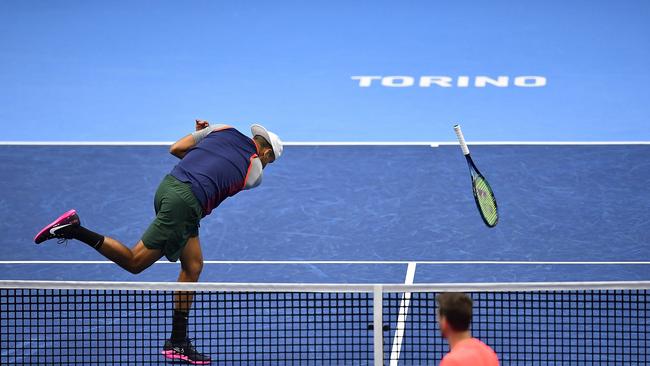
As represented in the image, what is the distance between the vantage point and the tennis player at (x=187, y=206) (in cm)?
844

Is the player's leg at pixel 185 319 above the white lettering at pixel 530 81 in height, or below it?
below

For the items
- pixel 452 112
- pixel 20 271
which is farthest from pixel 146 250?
pixel 452 112

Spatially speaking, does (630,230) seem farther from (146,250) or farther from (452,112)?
(146,250)

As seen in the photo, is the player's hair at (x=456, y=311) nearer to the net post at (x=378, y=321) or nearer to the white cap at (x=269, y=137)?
the net post at (x=378, y=321)

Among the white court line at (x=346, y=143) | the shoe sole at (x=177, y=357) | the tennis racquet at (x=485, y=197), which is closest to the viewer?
the shoe sole at (x=177, y=357)

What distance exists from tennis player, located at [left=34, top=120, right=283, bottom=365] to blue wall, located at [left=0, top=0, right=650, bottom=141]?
5.95 meters

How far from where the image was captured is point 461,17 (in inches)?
754

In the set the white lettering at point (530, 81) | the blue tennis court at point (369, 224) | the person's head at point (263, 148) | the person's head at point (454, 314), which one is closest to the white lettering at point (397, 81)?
the white lettering at point (530, 81)

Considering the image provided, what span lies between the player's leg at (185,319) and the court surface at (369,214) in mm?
1843

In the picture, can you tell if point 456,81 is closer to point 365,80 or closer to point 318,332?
point 365,80

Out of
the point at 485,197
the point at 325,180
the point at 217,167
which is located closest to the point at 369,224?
the point at 325,180

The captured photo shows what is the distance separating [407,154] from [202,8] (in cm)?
647

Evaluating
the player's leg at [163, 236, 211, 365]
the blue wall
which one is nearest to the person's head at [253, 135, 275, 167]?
the player's leg at [163, 236, 211, 365]

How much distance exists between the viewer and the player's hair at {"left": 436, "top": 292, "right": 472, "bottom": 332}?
5168 millimetres
